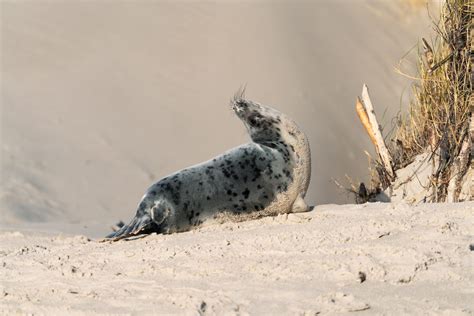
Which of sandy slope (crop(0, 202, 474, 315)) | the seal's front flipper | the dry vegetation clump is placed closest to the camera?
sandy slope (crop(0, 202, 474, 315))

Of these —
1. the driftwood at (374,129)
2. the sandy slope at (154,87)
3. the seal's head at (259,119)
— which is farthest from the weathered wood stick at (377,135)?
the sandy slope at (154,87)

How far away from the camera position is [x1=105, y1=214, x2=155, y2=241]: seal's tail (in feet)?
16.4

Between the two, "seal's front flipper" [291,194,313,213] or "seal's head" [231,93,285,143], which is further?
"seal's head" [231,93,285,143]

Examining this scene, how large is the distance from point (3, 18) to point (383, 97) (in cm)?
595

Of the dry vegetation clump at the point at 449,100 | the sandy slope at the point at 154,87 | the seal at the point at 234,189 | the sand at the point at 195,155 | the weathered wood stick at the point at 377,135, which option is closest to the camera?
the sand at the point at 195,155

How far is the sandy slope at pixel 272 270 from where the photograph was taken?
11.9 ft

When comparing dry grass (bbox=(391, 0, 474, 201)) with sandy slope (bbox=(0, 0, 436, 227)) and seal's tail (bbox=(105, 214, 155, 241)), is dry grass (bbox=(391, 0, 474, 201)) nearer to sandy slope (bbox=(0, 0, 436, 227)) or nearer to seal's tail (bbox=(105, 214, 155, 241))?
seal's tail (bbox=(105, 214, 155, 241))

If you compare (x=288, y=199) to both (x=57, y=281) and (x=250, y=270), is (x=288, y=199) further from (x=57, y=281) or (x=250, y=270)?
(x=57, y=281)

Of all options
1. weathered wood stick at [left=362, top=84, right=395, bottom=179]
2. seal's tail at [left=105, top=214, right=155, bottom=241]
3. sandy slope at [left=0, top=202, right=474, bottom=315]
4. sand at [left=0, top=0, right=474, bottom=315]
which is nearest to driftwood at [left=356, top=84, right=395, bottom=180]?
weathered wood stick at [left=362, top=84, right=395, bottom=179]

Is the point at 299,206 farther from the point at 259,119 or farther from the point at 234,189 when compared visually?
the point at 259,119

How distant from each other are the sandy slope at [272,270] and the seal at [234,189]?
1.21ft

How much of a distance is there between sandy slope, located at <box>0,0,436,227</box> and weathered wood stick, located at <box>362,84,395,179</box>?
3552 mm

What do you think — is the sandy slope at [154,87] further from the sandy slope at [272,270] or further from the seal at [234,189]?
the sandy slope at [272,270]

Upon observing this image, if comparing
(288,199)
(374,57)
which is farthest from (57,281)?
(374,57)
